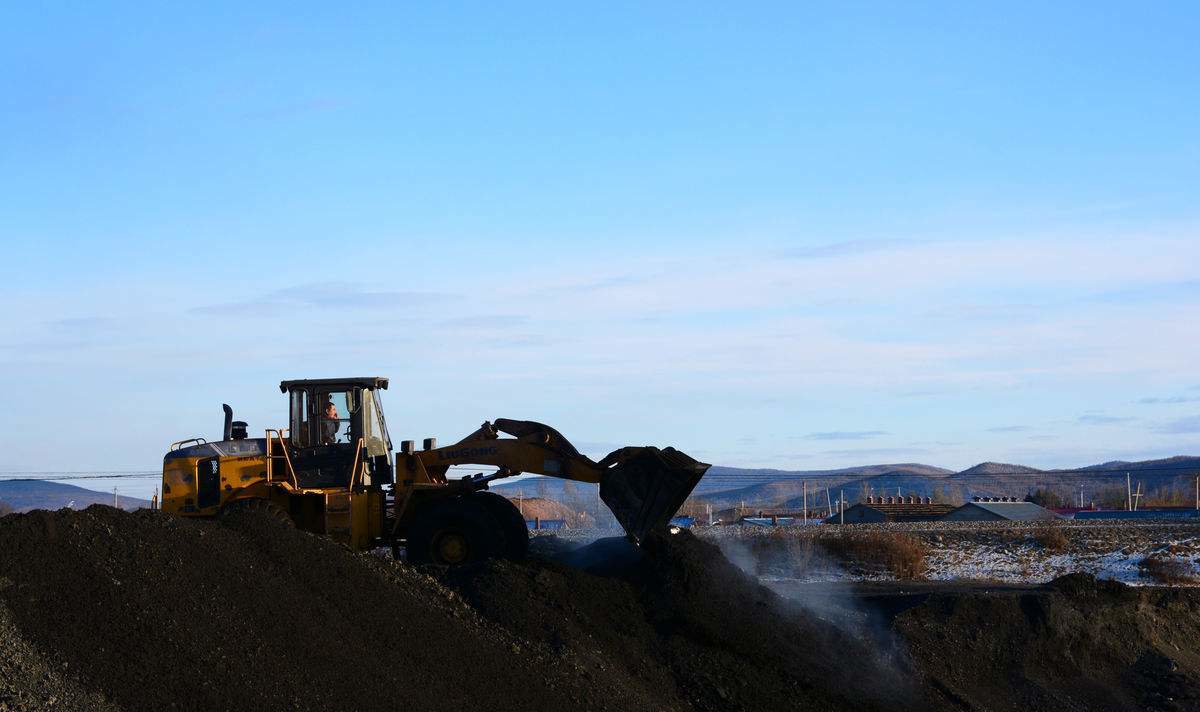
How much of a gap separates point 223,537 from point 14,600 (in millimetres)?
2676

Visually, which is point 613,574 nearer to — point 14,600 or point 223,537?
point 223,537

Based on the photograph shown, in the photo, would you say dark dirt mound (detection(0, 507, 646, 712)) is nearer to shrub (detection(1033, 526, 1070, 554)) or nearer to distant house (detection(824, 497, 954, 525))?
shrub (detection(1033, 526, 1070, 554))

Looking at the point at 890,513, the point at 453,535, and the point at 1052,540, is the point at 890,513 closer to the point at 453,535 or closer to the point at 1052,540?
the point at 1052,540

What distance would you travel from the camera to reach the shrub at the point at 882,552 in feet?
91.4

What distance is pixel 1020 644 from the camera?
58.4 ft

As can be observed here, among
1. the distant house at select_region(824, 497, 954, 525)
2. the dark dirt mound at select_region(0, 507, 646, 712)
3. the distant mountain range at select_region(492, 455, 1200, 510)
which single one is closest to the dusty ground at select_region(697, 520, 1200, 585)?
the distant house at select_region(824, 497, 954, 525)

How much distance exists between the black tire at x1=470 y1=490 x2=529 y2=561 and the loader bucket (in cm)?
127

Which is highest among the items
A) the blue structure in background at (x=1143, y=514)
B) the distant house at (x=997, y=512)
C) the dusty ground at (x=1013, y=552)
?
the distant house at (x=997, y=512)

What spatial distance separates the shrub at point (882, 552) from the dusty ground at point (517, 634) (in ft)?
26.5

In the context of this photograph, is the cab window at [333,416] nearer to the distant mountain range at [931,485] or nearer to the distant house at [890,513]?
the distant house at [890,513]

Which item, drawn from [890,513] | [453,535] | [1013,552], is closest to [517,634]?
[453,535]

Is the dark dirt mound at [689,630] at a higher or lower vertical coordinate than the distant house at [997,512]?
lower

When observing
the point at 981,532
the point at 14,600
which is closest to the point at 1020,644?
the point at 14,600

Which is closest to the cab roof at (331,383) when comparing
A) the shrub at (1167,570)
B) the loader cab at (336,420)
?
the loader cab at (336,420)
